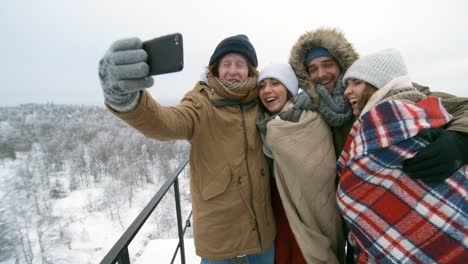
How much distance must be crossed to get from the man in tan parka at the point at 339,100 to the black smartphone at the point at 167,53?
0.73m

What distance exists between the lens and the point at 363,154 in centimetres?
81

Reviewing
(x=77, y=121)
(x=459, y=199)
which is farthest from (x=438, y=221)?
(x=77, y=121)

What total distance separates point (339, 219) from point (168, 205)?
20676 millimetres

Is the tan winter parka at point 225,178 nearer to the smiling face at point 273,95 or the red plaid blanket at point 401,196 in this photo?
the smiling face at point 273,95

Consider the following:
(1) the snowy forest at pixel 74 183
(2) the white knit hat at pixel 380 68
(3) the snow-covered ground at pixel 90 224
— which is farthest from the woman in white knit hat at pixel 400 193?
(3) the snow-covered ground at pixel 90 224

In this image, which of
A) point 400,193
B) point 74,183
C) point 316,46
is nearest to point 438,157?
point 400,193

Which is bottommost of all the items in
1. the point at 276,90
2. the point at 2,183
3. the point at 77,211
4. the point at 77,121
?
the point at 77,211

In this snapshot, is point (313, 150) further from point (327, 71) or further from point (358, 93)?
point (327, 71)

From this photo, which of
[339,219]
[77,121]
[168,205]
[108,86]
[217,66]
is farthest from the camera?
[77,121]

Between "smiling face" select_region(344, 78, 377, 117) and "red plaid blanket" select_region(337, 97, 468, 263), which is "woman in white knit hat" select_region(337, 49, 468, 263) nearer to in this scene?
"red plaid blanket" select_region(337, 97, 468, 263)

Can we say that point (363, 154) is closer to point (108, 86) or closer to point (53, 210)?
point (108, 86)

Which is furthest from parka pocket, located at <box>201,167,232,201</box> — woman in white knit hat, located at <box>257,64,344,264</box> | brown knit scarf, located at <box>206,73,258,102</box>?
brown knit scarf, located at <box>206,73,258,102</box>

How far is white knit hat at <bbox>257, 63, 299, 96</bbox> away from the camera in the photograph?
1.25 metres

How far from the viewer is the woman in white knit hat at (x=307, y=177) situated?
1.05 meters
